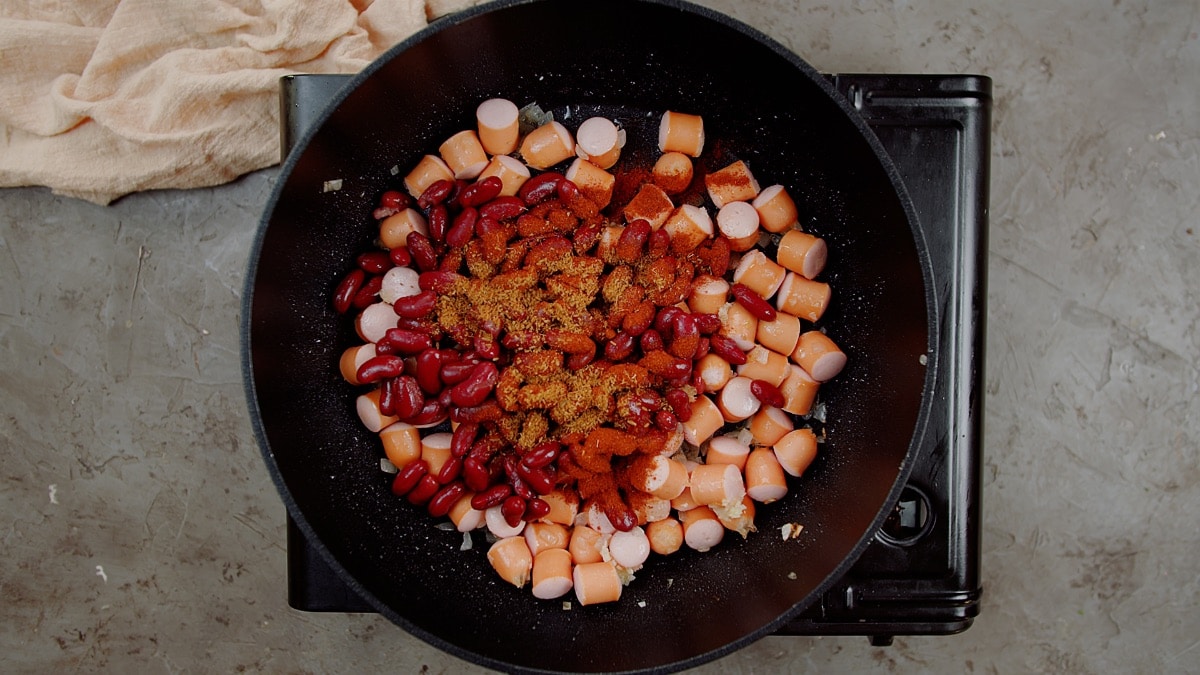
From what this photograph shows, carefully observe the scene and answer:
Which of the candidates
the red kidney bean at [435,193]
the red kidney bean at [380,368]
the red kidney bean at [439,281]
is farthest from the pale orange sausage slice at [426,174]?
the red kidney bean at [380,368]

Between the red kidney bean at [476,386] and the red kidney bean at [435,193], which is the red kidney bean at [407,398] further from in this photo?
the red kidney bean at [435,193]

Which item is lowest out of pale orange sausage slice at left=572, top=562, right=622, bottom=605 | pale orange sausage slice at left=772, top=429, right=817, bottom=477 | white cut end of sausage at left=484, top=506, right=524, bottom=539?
white cut end of sausage at left=484, top=506, right=524, bottom=539

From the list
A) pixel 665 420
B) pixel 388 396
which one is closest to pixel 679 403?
pixel 665 420

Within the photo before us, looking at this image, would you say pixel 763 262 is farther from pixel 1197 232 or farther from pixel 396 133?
pixel 1197 232

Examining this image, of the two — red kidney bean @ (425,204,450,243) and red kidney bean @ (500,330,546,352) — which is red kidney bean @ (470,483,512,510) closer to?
red kidney bean @ (500,330,546,352)

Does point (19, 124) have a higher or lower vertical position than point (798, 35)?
lower

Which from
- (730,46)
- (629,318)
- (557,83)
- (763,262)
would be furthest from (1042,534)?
(557,83)

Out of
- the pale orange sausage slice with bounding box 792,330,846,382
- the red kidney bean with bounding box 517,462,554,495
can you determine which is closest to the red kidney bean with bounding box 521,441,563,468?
the red kidney bean with bounding box 517,462,554,495
